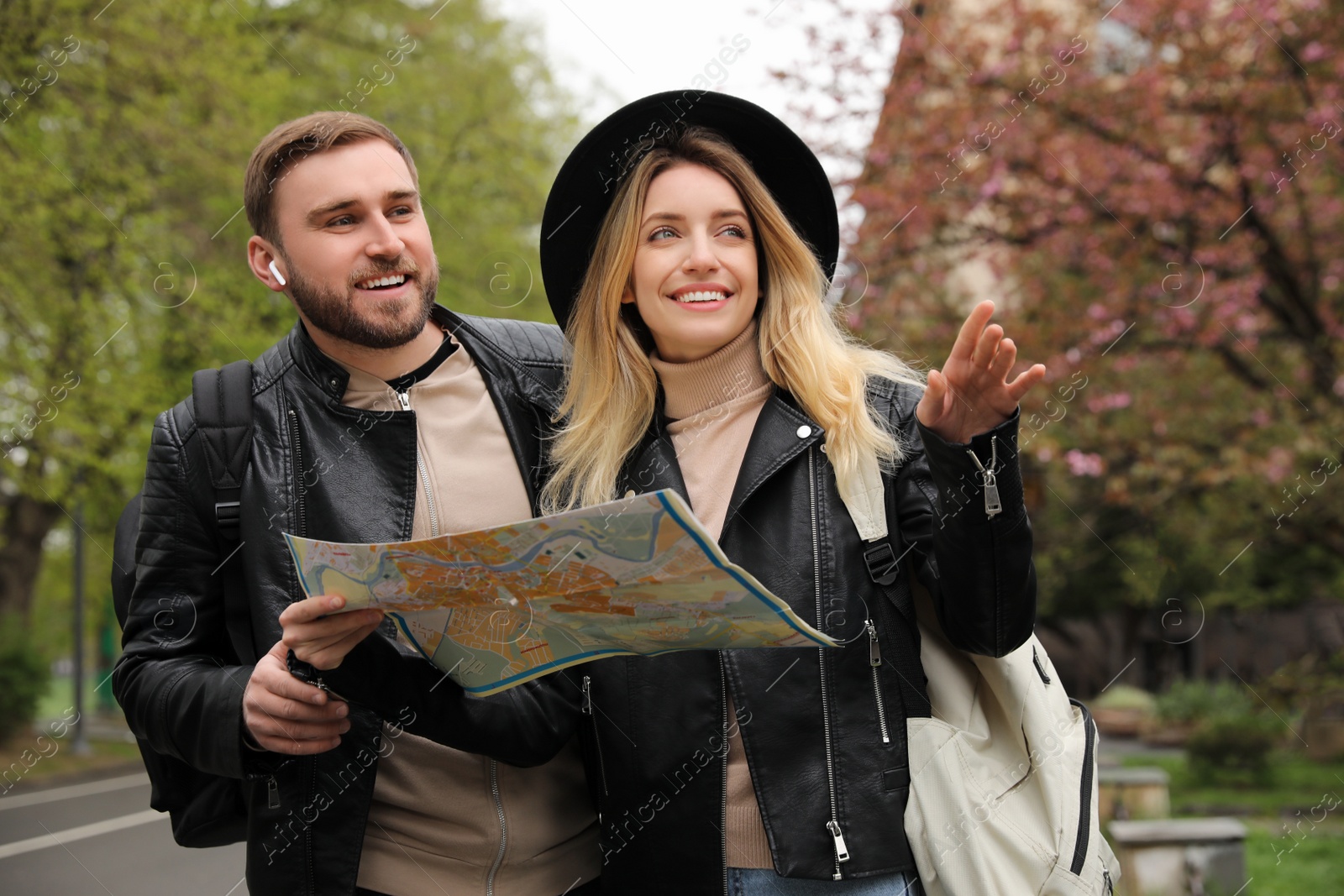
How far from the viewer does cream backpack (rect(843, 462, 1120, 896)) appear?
1.99 m

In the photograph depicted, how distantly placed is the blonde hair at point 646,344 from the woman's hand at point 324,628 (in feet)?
1.98

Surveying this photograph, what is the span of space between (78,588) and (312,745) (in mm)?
17575

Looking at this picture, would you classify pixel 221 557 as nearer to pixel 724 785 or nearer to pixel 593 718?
pixel 593 718

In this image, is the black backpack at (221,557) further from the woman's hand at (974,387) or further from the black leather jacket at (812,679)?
the woman's hand at (974,387)

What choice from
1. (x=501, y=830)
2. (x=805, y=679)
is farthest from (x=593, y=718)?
(x=805, y=679)

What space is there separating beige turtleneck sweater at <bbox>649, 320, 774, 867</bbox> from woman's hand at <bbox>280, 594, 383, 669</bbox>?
0.68 metres

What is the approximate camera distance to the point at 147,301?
1209 centimetres

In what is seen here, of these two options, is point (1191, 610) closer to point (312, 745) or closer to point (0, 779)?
point (0, 779)

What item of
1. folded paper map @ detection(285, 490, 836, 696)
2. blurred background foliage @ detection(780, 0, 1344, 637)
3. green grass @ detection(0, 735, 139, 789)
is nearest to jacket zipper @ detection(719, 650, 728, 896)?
folded paper map @ detection(285, 490, 836, 696)

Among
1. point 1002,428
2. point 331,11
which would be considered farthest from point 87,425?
point 1002,428

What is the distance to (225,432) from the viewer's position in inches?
94.5

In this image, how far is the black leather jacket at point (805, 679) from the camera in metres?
2.00

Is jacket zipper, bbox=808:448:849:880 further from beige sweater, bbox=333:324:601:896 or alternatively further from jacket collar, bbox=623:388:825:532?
beige sweater, bbox=333:324:601:896

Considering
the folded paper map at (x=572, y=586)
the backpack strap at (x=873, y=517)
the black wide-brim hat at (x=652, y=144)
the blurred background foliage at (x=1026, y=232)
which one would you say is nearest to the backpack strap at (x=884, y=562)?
the backpack strap at (x=873, y=517)
